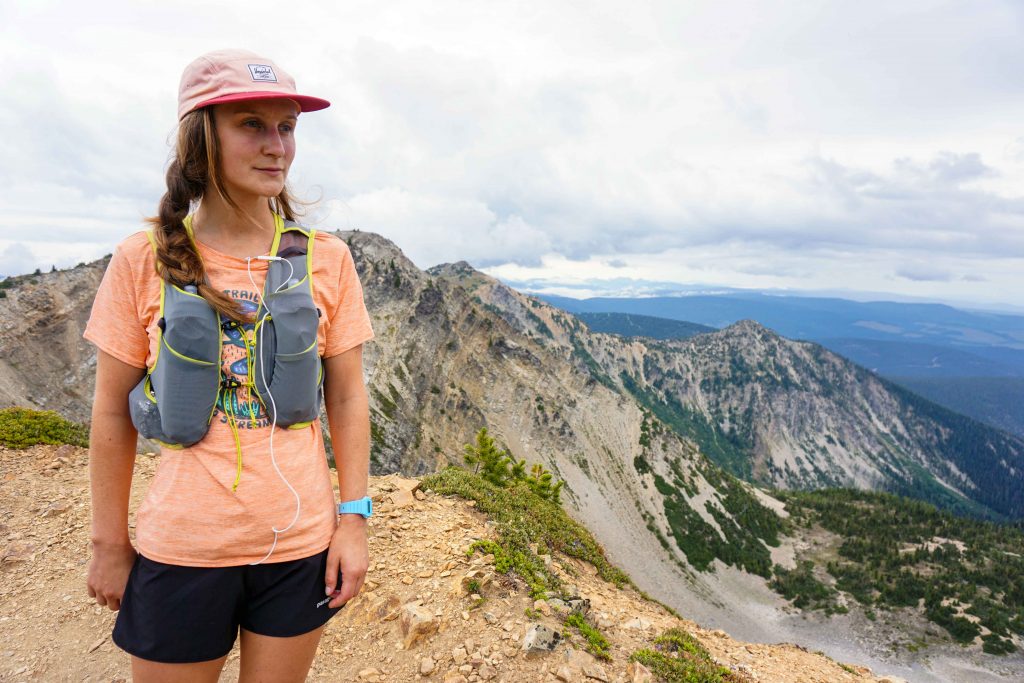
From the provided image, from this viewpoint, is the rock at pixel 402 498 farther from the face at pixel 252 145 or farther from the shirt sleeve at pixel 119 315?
the face at pixel 252 145

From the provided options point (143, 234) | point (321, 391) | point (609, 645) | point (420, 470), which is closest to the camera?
point (143, 234)

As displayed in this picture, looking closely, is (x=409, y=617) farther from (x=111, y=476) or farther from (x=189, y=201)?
(x=189, y=201)

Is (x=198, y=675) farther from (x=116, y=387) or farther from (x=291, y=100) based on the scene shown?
(x=291, y=100)

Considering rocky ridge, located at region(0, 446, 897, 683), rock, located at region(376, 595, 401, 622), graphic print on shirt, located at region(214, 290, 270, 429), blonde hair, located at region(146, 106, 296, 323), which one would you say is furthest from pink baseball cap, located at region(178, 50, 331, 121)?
rock, located at region(376, 595, 401, 622)

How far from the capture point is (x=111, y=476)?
122 inches

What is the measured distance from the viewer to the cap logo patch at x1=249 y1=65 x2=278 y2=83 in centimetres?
285

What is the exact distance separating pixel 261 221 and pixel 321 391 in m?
1.19

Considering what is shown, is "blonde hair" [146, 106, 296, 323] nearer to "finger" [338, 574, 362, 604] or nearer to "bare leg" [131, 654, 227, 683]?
"finger" [338, 574, 362, 604]

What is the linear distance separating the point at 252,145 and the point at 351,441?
6.72 ft

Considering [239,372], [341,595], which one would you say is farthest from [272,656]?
[239,372]

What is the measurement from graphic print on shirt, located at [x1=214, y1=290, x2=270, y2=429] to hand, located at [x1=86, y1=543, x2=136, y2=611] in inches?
47.3

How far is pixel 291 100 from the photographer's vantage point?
118 inches

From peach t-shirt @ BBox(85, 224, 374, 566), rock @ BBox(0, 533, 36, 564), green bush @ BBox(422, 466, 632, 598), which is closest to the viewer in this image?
peach t-shirt @ BBox(85, 224, 374, 566)

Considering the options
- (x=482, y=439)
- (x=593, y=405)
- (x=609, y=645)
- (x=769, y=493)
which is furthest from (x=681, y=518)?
(x=609, y=645)
